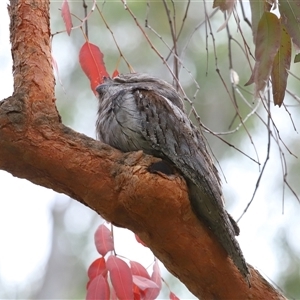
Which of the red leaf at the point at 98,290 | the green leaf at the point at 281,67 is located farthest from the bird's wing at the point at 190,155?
the red leaf at the point at 98,290

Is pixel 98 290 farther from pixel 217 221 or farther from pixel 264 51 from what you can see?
pixel 264 51

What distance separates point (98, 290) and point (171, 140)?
2.09 feet

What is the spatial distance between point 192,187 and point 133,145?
1.11ft

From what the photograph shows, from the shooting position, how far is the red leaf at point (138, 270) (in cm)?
239

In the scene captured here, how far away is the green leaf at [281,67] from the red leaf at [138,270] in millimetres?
1012

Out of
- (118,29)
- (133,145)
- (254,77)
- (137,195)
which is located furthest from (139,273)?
(118,29)

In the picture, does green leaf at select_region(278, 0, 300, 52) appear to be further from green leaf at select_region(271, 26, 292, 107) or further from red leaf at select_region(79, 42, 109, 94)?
→ red leaf at select_region(79, 42, 109, 94)

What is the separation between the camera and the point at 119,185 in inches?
67.7

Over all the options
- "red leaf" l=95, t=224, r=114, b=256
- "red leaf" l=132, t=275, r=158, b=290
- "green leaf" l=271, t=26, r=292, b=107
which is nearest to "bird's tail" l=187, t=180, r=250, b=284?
"green leaf" l=271, t=26, r=292, b=107

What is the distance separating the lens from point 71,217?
788 centimetres

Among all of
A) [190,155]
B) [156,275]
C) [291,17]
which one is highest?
[291,17]

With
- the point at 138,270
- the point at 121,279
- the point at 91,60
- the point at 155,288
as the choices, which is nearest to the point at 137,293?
the point at 138,270

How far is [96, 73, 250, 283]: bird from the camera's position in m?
1.81

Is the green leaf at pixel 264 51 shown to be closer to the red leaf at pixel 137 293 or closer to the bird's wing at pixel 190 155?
the bird's wing at pixel 190 155
